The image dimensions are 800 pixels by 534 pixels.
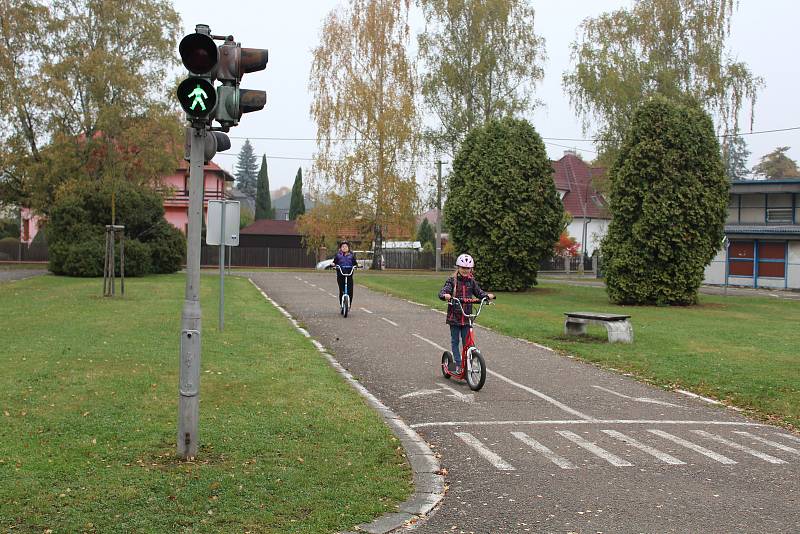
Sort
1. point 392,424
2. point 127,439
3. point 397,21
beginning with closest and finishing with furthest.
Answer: point 127,439, point 392,424, point 397,21

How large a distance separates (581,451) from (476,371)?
11.0 ft

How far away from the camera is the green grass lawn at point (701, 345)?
11336 millimetres

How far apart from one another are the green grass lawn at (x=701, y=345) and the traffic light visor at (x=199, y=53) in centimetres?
714

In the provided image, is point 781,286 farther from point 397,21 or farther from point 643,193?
point 397,21

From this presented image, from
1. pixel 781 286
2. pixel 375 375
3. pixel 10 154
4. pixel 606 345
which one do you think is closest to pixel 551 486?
pixel 375 375

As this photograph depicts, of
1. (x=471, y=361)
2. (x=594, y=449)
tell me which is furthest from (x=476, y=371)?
(x=594, y=449)

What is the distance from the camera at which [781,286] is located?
4475cm

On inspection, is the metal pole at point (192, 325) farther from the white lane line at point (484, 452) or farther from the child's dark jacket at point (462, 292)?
the child's dark jacket at point (462, 292)

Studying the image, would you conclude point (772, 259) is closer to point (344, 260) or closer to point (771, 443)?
point (344, 260)

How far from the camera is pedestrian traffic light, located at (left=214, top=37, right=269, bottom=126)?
661 cm

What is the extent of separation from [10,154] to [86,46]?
23.9 ft

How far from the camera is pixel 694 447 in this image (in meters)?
7.89

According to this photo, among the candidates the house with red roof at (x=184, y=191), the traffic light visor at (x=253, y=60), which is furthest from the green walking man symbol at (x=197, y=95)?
the house with red roof at (x=184, y=191)

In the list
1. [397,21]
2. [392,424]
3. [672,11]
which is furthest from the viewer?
[397,21]
